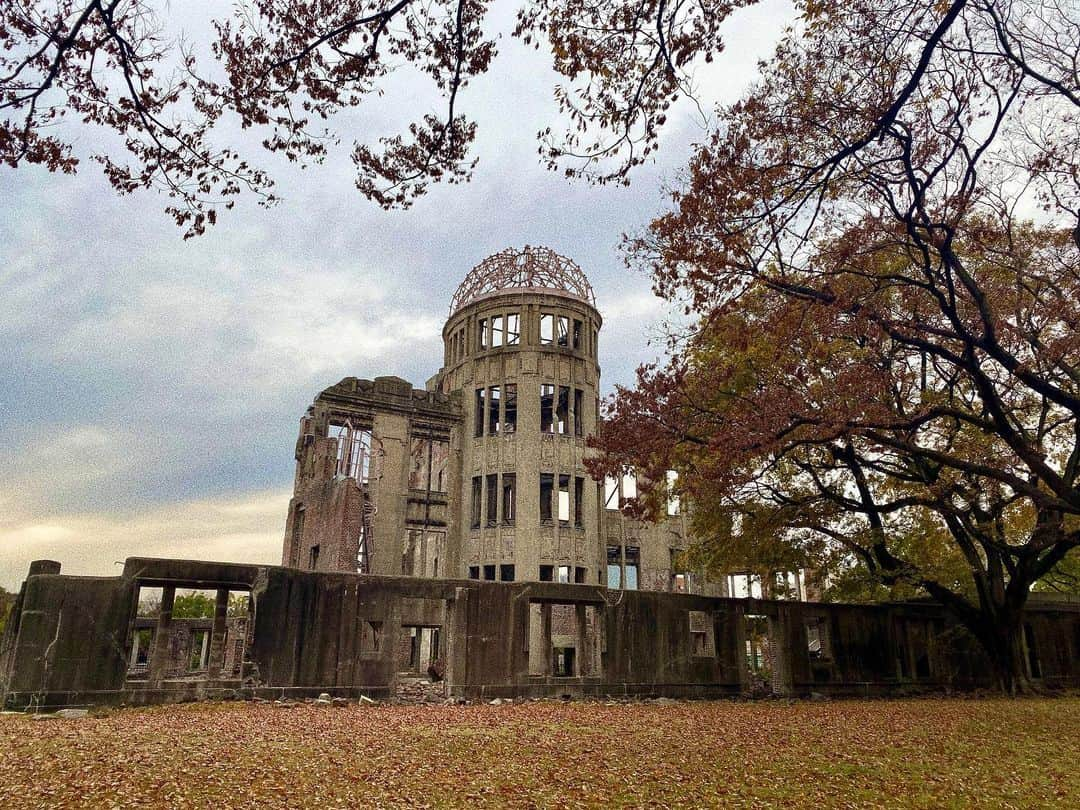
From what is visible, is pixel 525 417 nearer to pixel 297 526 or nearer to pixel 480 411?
pixel 480 411

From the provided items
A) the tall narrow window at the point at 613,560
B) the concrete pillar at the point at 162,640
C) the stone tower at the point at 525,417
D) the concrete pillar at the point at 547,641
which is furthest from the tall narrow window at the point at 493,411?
the concrete pillar at the point at 162,640

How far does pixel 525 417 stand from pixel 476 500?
4.29 metres

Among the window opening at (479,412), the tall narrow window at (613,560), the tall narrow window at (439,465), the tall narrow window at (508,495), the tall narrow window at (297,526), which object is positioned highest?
the window opening at (479,412)

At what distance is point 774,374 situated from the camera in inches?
765

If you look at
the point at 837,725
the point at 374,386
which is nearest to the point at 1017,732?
the point at 837,725

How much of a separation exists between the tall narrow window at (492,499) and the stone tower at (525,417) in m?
0.05

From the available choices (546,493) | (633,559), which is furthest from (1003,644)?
(546,493)

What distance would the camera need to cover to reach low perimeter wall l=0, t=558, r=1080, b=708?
16.0 m

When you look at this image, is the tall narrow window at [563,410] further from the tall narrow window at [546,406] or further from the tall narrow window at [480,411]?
the tall narrow window at [480,411]

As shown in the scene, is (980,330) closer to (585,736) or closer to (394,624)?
(585,736)

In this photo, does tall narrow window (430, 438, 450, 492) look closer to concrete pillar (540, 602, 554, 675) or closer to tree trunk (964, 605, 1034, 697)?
concrete pillar (540, 602, 554, 675)

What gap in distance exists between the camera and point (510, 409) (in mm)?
35562

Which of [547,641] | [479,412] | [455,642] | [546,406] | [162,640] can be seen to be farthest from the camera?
[546,406]

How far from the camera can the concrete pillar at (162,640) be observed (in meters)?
16.6
